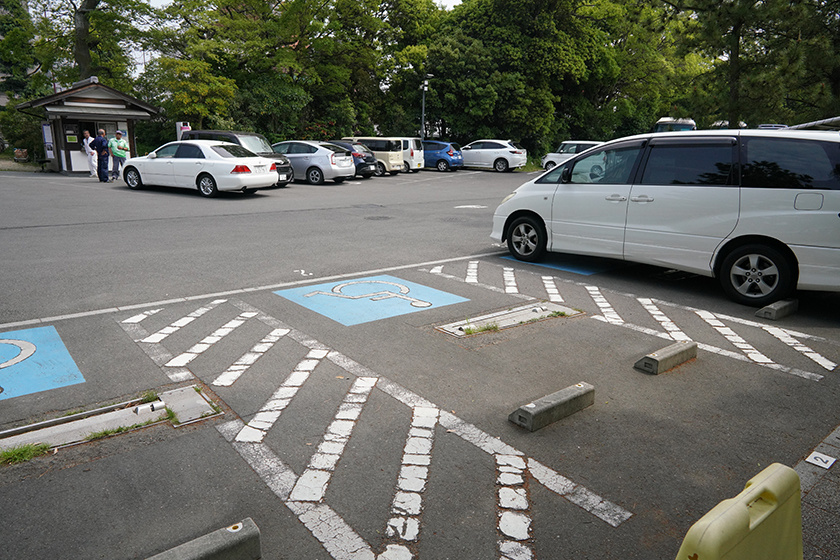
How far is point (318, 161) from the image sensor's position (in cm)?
2275

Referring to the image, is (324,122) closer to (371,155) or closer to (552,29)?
(371,155)

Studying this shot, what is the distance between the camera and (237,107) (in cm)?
3050

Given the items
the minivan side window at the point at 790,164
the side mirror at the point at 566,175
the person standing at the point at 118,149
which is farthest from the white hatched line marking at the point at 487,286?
the person standing at the point at 118,149

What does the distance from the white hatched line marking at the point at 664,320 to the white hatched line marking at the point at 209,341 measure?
420 centimetres

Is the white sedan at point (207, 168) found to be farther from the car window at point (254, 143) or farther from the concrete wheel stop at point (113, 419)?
the concrete wheel stop at point (113, 419)

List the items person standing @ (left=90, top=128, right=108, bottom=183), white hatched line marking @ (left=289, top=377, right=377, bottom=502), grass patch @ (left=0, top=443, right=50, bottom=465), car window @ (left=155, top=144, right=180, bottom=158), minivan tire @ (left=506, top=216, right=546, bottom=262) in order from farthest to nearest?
person standing @ (left=90, top=128, right=108, bottom=183) < car window @ (left=155, top=144, right=180, bottom=158) < minivan tire @ (left=506, top=216, right=546, bottom=262) < grass patch @ (left=0, top=443, right=50, bottom=465) < white hatched line marking @ (left=289, top=377, right=377, bottom=502)

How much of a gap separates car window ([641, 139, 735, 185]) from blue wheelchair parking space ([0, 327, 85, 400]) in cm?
661

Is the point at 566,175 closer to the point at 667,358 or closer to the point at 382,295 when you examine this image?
the point at 382,295

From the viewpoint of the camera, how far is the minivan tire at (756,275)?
666 cm

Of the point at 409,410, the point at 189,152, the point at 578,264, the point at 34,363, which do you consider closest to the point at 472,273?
the point at 578,264

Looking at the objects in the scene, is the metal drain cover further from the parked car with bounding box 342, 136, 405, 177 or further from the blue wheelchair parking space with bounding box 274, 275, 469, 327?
the parked car with bounding box 342, 136, 405, 177

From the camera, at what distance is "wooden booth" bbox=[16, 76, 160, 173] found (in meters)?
24.0

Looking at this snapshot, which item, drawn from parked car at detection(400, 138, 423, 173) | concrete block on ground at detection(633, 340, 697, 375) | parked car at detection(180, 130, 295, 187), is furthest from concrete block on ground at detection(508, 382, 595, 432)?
parked car at detection(400, 138, 423, 173)

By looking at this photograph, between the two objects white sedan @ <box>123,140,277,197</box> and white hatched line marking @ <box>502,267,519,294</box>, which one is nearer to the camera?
white hatched line marking @ <box>502,267,519,294</box>
